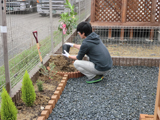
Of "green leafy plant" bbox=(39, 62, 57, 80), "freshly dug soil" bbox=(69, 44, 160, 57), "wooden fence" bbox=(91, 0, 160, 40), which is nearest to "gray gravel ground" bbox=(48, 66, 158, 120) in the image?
"green leafy plant" bbox=(39, 62, 57, 80)

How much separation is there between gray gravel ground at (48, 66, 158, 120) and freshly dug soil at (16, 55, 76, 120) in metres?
0.21

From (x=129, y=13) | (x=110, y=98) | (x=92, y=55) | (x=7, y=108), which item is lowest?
(x=110, y=98)

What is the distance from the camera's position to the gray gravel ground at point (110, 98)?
2900 millimetres

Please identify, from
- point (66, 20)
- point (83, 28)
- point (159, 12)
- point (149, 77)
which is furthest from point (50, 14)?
point (159, 12)

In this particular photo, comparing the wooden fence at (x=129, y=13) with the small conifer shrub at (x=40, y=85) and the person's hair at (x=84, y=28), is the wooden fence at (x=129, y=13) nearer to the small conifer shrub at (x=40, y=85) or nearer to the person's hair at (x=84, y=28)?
the person's hair at (x=84, y=28)

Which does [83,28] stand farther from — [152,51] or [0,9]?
[152,51]

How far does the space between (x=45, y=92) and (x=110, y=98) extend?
1.12 meters

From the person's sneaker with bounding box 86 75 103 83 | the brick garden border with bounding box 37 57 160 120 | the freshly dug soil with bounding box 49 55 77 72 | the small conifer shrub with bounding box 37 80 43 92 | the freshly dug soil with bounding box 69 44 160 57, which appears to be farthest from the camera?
the freshly dug soil with bounding box 69 44 160 57

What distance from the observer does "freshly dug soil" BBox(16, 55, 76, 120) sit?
9.04 feet

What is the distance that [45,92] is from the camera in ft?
11.2

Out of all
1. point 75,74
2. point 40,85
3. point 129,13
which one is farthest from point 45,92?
point 129,13

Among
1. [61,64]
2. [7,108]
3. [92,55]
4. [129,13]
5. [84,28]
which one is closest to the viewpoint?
[7,108]

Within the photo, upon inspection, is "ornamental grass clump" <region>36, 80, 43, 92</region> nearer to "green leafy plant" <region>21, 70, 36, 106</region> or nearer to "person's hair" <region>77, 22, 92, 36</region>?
"green leafy plant" <region>21, 70, 36, 106</region>

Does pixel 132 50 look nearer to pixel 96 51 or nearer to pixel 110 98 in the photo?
pixel 96 51
